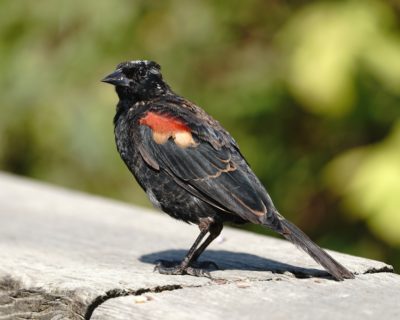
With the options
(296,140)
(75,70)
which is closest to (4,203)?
(75,70)

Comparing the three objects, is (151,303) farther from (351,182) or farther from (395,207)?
(351,182)

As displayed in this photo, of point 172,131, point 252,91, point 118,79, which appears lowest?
point 172,131

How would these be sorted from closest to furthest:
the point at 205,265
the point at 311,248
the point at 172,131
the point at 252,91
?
the point at 311,248 → the point at 205,265 → the point at 172,131 → the point at 252,91

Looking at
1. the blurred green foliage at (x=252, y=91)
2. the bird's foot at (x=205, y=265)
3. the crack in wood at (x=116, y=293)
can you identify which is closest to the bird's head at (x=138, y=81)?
the bird's foot at (x=205, y=265)

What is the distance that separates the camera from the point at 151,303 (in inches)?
102

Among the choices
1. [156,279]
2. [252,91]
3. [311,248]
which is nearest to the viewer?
[156,279]

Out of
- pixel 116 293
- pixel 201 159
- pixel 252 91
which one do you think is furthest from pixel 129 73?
pixel 252 91

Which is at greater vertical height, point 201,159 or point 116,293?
point 201,159

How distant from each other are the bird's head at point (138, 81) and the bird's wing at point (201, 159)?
0.21 m

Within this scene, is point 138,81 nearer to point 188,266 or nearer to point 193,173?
point 193,173

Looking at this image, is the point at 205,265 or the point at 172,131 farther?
the point at 172,131

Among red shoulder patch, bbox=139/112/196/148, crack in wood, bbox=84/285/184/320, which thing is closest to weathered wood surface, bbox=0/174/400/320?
crack in wood, bbox=84/285/184/320

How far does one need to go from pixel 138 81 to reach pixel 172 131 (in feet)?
1.28

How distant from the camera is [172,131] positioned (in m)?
3.38
